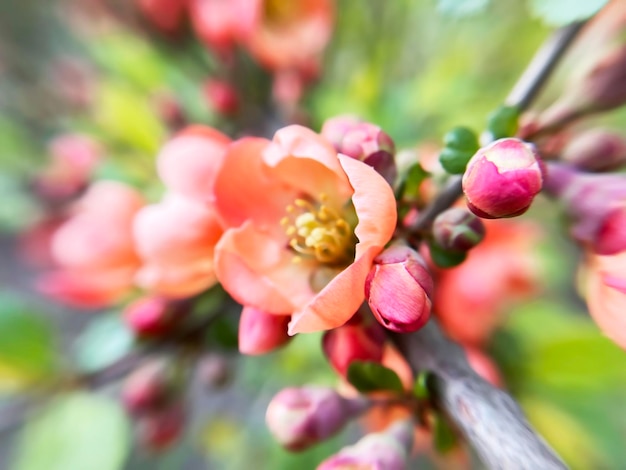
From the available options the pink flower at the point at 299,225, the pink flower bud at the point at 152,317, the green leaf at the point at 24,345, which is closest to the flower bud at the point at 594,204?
the pink flower at the point at 299,225

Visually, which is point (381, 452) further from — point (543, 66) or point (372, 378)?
point (543, 66)

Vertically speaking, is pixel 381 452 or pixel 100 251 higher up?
pixel 100 251

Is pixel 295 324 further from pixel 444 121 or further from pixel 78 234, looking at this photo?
pixel 444 121

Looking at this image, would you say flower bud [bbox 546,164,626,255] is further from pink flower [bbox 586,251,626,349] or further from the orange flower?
the orange flower

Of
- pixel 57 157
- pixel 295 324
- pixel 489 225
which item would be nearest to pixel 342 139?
pixel 295 324

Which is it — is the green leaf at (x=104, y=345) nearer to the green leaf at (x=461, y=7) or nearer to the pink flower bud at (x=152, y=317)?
the pink flower bud at (x=152, y=317)

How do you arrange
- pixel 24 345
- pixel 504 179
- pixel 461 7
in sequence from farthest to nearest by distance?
pixel 24 345
pixel 461 7
pixel 504 179

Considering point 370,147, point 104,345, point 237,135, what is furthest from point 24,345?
point 370,147
